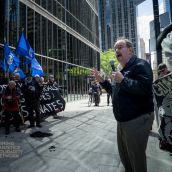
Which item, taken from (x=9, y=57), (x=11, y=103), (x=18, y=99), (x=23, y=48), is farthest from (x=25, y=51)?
(x=11, y=103)

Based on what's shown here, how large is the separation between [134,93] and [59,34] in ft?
78.7


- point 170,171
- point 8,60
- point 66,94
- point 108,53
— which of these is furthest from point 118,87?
point 108,53

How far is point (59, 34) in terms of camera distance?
26.1m

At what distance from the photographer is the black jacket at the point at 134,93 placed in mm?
2795

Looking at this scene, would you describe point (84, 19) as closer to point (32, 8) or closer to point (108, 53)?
point (32, 8)

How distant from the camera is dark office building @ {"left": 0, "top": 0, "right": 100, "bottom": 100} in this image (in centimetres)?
1772

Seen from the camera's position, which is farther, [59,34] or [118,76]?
[59,34]

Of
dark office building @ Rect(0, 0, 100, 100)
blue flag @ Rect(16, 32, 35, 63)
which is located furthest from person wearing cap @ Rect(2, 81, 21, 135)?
dark office building @ Rect(0, 0, 100, 100)

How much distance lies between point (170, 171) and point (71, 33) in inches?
1021

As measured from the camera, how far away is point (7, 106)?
29.6 ft

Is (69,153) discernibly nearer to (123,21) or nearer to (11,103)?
(11,103)

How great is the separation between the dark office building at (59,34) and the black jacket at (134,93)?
11.8 m

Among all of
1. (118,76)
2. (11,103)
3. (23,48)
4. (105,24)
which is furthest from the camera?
(105,24)

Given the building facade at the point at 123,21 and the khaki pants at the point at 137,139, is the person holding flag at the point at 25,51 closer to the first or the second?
the khaki pants at the point at 137,139
